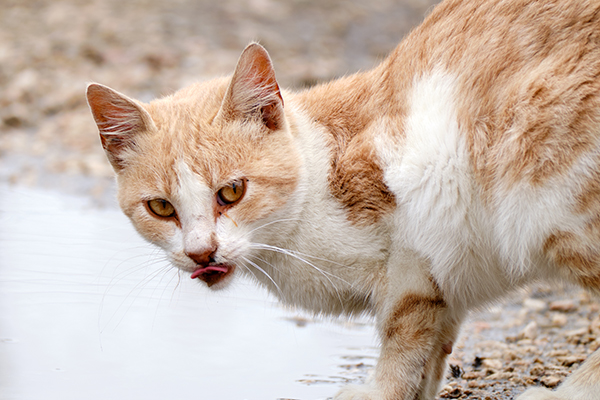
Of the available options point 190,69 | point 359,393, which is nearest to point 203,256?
point 359,393

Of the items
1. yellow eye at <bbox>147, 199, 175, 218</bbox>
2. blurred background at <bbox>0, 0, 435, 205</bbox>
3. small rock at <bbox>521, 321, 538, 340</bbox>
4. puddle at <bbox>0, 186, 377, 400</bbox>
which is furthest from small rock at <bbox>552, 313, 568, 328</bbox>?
blurred background at <bbox>0, 0, 435, 205</bbox>

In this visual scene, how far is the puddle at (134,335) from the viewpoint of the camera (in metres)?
2.81

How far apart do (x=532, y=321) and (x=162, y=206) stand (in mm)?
2234

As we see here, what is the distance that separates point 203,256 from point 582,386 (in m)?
1.44

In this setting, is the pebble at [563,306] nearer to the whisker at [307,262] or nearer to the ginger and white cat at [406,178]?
the ginger and white cat at [406,178]

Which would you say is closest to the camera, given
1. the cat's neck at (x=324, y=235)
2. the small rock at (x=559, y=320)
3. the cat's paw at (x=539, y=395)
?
the cat's paw at (x=539, y=395)

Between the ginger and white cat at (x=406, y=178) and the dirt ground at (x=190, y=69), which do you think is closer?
the ginger and white cat at (x=406, y=178)

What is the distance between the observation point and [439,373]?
9.73 feet

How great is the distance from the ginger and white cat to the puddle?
38 cm

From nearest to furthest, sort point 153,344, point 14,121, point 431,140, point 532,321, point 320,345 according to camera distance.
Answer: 1. point 431,140
2. point 153,344
3. point 320,345
4. point 532,321
5. point 14,121

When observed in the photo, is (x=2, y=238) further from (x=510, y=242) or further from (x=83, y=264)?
(x=510, y=242)

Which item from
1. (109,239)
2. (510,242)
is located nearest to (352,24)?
(109,239)

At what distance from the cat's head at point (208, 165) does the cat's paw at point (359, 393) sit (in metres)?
0.65

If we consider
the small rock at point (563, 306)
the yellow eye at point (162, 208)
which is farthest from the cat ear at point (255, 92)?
the small rock at point (563, 306)
